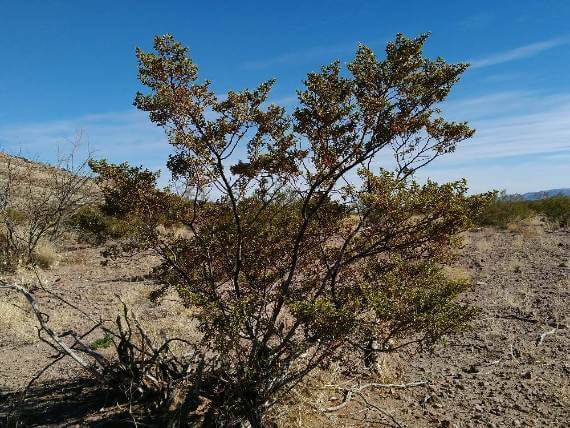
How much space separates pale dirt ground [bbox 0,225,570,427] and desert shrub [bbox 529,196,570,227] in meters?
11.3

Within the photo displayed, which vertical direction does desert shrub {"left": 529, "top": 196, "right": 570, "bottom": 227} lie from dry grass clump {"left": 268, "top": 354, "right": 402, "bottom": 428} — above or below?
above

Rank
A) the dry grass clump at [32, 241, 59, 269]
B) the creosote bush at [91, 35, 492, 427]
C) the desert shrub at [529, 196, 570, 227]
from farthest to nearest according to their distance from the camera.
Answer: the desert shrub at [529, 196, 570, 227]
the dry grass clump at [32, 241, 59, 269]
the creosote bush at [91, 35, 492, 427]

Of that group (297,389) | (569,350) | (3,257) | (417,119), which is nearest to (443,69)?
(417,119)

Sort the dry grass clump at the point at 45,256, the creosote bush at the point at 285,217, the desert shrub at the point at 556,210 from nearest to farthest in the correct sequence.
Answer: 1. the creosote bush at the point at 285,217
2. the dry grass clump at the point at 45,256
3. the desert shrub at the point at 556,210

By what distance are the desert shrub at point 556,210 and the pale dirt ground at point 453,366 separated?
37.0ft

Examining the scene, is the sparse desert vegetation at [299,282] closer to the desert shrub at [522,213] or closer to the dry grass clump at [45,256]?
the dry grass clump at [45,256]

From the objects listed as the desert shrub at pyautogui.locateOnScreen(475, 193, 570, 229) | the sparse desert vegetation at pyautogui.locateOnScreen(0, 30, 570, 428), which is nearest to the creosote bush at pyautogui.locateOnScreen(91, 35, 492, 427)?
the sparse desert vegetation at pyautogui.locateOnScreen(0, 30, 570, 428)

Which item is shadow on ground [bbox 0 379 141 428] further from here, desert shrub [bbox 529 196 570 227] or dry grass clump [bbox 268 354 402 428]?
desert shrub [bbox 529 196 570 227]

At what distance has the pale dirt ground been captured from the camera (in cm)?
571

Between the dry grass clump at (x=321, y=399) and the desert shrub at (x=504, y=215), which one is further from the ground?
the desert shrub at (x=504, y=215)

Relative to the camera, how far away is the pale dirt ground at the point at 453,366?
5711 mm

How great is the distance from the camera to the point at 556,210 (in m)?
24.8

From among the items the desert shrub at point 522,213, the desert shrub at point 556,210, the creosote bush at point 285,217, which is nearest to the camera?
the creosote bush at point 285,217

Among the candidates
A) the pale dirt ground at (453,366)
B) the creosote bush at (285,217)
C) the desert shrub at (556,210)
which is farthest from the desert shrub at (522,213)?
the creosote bush at (285,217)
